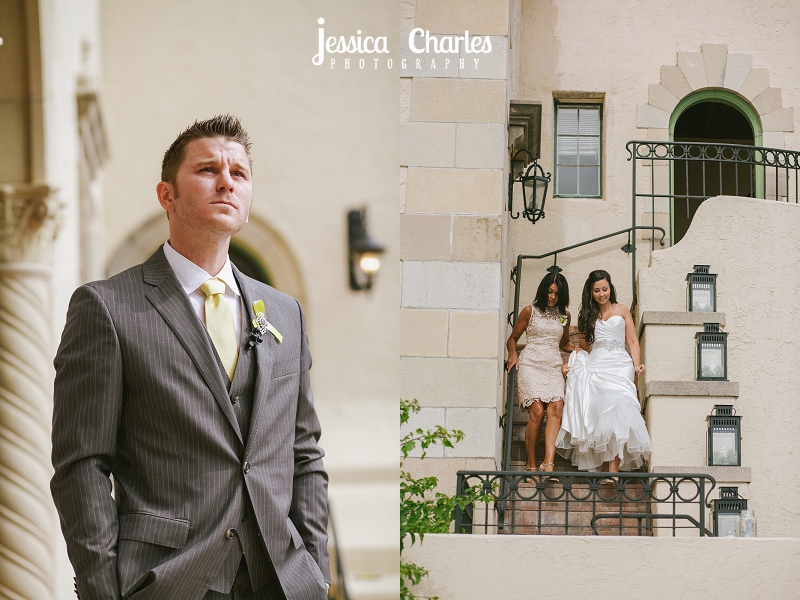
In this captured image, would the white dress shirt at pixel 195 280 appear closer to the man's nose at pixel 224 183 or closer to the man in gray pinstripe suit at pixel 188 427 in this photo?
the man in gray pinstripe suit at pixel 188 427

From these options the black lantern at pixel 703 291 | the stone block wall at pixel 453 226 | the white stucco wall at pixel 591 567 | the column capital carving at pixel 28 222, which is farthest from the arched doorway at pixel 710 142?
the column capital carving at pixel 28 222

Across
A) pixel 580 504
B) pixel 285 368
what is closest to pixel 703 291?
pixel 580 504

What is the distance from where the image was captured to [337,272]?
11.8 feet

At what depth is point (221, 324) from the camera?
6.66 feet

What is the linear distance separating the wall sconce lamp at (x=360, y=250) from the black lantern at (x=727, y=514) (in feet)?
7.55

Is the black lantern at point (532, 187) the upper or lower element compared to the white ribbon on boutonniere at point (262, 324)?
upper

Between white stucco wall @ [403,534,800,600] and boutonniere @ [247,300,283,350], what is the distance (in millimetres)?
2317

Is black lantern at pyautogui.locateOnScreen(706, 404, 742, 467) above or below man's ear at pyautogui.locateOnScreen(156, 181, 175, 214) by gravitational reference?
below

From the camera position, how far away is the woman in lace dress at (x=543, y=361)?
5.38 metres

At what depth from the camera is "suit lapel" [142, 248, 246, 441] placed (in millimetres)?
1922

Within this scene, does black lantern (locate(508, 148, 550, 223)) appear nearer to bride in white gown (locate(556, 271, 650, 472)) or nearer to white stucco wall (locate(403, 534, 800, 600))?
bride in white gown (locate(556, 271, 650, 472))

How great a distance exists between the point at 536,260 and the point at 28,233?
16.5 feet

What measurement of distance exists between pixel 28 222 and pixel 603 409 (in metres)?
3.25

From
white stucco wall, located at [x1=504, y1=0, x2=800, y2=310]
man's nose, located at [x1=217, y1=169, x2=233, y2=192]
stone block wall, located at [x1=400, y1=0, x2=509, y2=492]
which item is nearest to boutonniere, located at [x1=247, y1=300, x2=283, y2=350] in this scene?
man's nose, located at [x1=217, y1=169, x2=233, y2=192]
